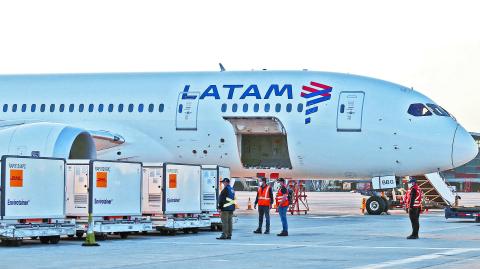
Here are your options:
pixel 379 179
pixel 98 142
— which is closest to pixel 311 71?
pixel 379 179

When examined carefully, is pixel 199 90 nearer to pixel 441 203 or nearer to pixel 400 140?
pixel 400 140

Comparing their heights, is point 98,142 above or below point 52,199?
above

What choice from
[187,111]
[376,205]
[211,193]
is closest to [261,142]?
[187,111]

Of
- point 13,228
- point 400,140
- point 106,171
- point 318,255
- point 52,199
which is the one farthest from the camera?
point 400,140

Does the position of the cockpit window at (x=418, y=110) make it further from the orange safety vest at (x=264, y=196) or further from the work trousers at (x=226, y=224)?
the work trousers at (x=226, y=224)

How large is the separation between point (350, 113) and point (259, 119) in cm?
294

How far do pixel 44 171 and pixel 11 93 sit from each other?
15.3 metres

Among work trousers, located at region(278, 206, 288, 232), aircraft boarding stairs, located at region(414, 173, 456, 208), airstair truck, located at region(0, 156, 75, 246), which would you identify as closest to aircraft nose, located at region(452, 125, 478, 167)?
aircraft boarding stairs, located at region(414, 173, 456, 208)

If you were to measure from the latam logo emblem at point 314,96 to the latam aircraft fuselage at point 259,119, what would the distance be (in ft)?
0.10

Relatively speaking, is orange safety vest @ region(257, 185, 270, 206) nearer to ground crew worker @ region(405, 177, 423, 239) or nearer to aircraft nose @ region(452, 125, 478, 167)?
ground crew worker @ region(405, 177, 423, 239)

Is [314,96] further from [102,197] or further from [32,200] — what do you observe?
[32,200]

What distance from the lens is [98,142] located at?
115 feet

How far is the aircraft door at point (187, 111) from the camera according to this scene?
34.7m

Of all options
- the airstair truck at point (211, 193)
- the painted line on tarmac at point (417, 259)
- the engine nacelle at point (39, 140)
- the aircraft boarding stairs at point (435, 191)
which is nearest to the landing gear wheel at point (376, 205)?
the aircraft boarding stairs at point (435, 191)
